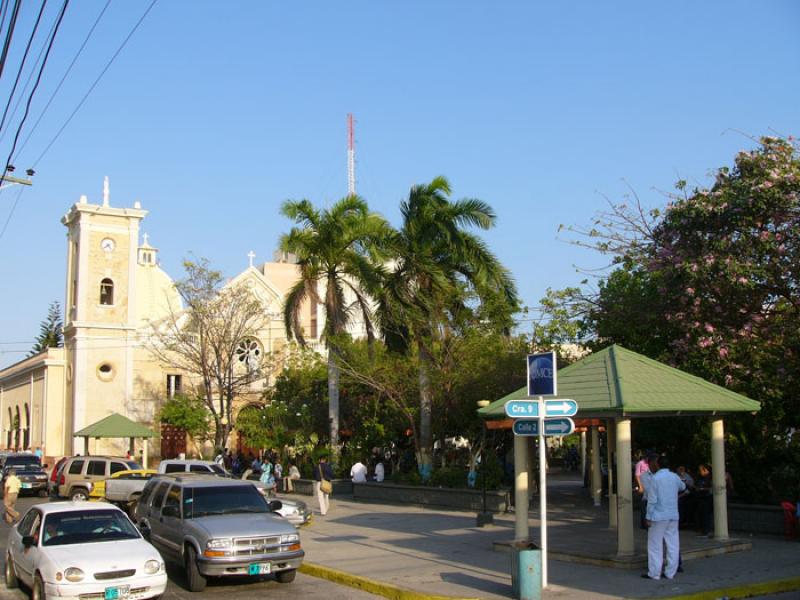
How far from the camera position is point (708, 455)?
20.4 meters

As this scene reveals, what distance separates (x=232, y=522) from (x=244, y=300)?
3102 centimetres

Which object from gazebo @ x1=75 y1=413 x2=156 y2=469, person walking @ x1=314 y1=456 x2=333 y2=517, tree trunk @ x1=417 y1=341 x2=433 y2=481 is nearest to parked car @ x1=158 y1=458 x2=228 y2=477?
person walking @ x1=314 y1=456 x2=333 y2=517

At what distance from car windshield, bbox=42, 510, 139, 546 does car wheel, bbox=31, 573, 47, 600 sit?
0.56m

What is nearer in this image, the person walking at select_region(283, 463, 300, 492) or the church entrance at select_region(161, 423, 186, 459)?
the person walking at select_region(283, 463, 300, 492)

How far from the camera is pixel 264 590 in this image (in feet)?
42.1

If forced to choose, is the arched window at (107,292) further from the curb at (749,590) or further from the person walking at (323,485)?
the curb at (749,590)

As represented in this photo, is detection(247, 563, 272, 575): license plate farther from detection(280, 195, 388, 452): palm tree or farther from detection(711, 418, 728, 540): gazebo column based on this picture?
detection(280, 195, 388, 452): palm tree

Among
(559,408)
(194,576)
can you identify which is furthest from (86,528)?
→ (559,408)

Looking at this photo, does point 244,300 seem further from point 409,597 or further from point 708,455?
point 409,597

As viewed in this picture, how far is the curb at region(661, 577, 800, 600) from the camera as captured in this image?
11.0 m

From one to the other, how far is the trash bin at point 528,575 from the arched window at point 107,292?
150 ft

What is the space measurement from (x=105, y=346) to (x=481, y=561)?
4177 cm

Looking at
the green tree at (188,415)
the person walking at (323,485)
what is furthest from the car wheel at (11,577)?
the green tree at (188,415)

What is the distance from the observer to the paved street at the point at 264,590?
12274mm
